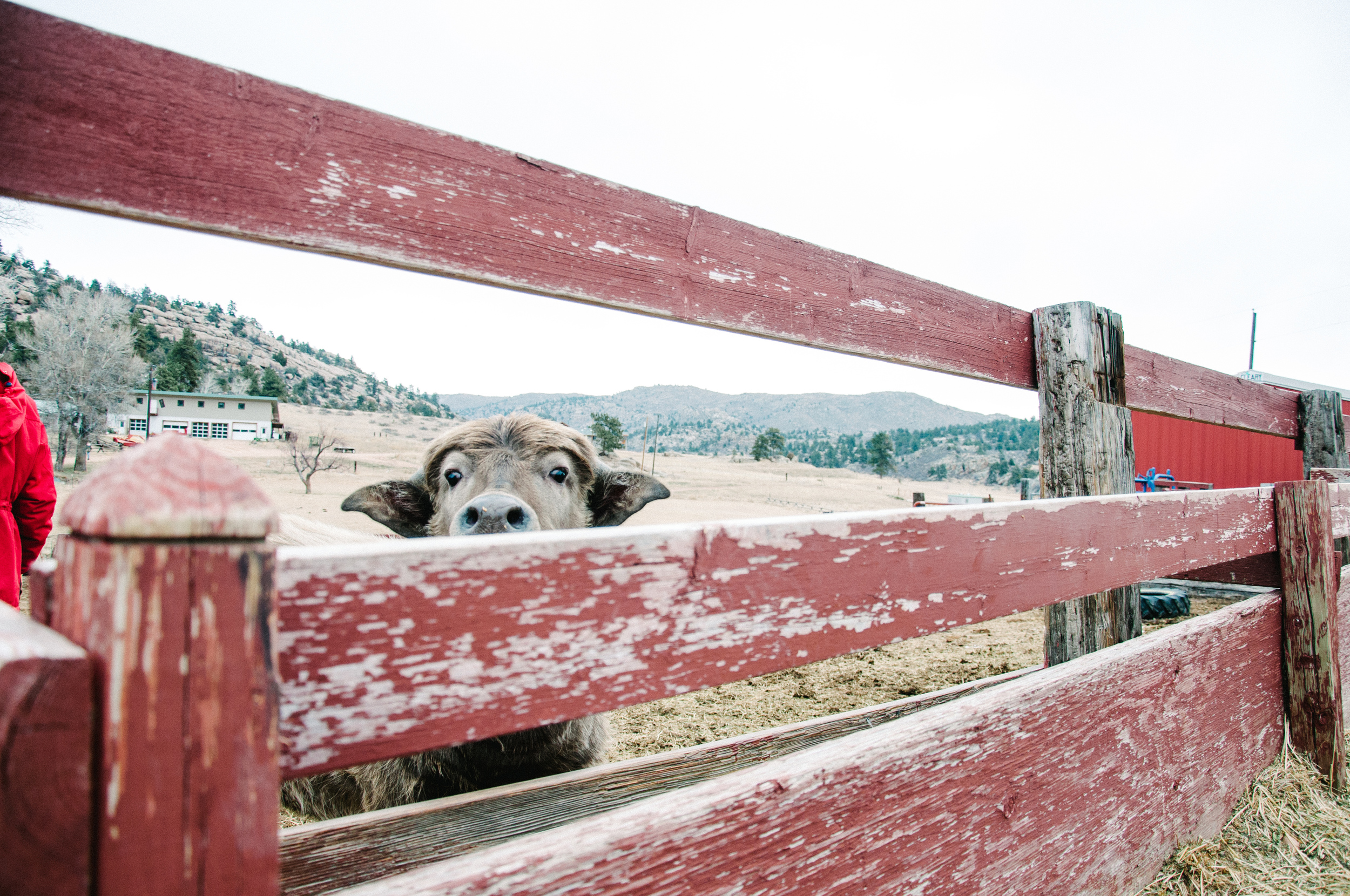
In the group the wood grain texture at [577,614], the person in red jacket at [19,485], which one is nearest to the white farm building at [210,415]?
the person in red jacket at [19,485]

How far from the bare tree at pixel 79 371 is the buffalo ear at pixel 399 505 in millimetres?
54703

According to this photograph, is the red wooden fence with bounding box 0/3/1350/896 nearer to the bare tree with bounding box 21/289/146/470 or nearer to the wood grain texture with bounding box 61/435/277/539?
the wood grain texture with bounding box 61/435/277/539

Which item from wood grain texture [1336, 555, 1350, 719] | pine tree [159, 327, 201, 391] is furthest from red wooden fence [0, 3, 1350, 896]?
pine tree [159, 327, 201, 391]

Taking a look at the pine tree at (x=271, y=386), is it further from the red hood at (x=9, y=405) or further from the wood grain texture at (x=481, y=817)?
the wood grain texture at (x=481, y=817)

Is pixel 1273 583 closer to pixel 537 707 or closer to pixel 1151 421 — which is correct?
pixel 537 707

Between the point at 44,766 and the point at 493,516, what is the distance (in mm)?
1882

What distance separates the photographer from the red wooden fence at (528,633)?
0.53 meters

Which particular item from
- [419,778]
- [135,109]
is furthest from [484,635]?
[419,778]

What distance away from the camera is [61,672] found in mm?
483

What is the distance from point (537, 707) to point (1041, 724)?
1.26m

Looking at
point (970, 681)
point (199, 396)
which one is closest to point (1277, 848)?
point (970, 681)

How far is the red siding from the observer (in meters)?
18.4

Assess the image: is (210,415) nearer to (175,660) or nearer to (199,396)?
(199,396)

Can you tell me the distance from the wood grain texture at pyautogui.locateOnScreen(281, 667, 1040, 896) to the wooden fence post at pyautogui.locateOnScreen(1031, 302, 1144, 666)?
1.38m
